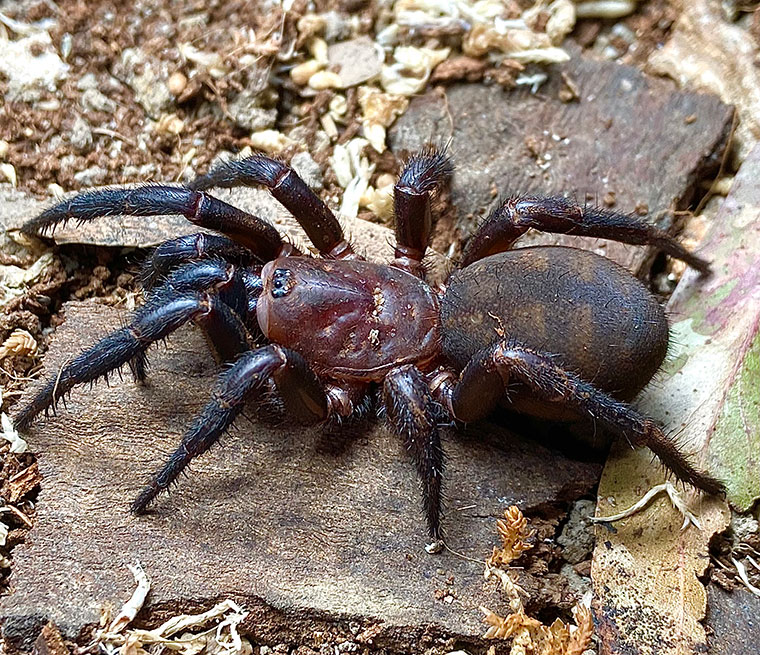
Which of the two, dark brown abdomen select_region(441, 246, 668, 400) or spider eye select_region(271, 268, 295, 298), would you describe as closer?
dark brown abdomen select_region(441, 246, 668, 400)

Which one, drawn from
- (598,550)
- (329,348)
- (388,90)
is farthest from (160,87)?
(598,550)

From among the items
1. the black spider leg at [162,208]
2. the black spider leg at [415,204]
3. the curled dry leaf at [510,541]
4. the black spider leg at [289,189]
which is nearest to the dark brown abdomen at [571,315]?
the black spider leg at [415,204]

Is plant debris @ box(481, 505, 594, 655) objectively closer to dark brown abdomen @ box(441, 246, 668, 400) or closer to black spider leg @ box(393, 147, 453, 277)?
dark brown abdomen @ box(441, 246, 668, 400)

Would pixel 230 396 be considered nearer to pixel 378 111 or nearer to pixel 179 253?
pixel 179 253

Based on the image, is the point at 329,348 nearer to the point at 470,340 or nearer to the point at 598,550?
the point at 470,340

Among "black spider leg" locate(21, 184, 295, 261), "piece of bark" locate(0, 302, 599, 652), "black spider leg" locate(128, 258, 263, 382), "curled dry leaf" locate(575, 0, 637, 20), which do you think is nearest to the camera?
"piece of bark" locate(0, 302, 599, 652)

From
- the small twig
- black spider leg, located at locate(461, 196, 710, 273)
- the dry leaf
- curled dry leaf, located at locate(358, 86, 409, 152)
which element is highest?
black spider leg, located at locate(461, 196, 710, 273)

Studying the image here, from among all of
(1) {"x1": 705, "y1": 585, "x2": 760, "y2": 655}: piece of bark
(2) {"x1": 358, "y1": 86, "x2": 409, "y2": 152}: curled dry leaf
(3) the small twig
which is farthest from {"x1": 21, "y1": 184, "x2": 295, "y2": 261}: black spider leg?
(1) {"x1": 705, "y1": 585, "x2": 760, "y2": 655}: piece of bark

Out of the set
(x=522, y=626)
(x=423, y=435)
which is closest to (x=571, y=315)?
(x=423, y=435)
